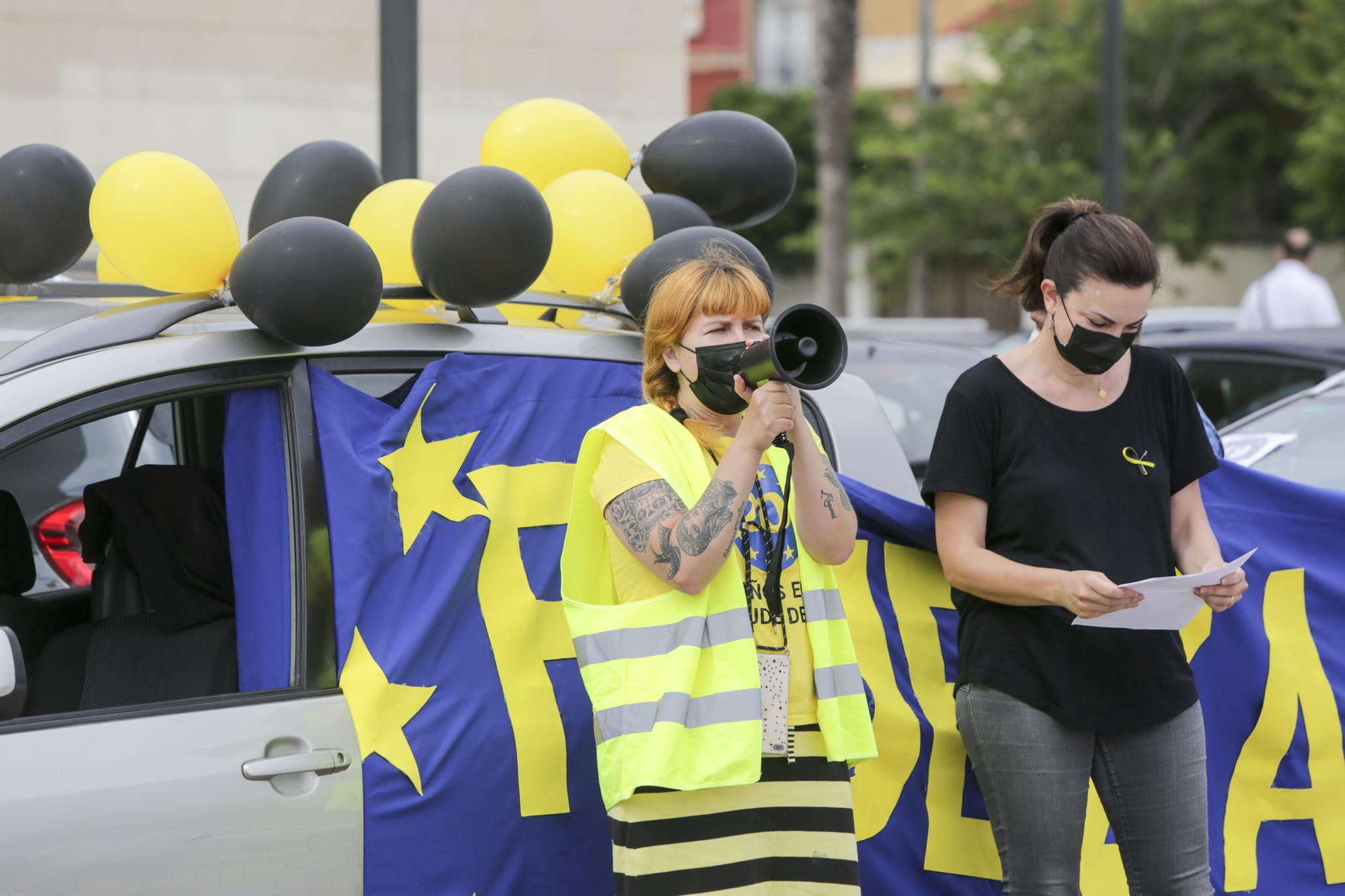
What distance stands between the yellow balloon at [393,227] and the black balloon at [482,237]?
1.54ft

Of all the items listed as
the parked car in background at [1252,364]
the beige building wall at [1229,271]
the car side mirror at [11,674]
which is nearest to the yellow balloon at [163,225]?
the car side mirror at [11,674]

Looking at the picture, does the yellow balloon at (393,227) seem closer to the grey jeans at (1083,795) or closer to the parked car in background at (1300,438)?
the grey jeans at (1083,795)

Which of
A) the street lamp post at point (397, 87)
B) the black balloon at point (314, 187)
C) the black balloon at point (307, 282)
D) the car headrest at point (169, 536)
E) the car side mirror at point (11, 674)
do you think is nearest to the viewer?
the car side mirror at point (11, 674)

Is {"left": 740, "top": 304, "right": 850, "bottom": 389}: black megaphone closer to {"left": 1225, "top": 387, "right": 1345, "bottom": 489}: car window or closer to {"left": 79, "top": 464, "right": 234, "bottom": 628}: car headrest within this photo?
{"left": 79, "top": 464, "right": 234, "bottom": 628}: car headrest

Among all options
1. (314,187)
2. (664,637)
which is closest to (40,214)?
(314,187)

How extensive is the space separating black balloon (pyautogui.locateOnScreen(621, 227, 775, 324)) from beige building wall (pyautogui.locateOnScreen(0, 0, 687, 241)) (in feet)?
37.0

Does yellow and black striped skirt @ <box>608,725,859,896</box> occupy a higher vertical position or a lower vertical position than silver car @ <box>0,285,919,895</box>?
lower

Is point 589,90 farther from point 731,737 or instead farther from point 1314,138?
point 731,737

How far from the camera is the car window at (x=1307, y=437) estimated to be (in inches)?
193

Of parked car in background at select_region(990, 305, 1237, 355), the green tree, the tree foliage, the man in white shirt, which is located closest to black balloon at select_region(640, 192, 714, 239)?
the man in white shirt

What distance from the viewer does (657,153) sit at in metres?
4.19

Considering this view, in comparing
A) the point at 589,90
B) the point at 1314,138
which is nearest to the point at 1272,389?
the point at 589,90

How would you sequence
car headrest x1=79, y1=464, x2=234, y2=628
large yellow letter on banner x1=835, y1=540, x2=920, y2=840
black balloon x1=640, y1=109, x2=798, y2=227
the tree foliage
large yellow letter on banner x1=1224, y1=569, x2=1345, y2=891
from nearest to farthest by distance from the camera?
large yellow letter on banner x1=835, y1=540, x2=920, y2=840 → car headrest x1=79, y1=464, x2=234, y2=628 → large yellow letter on banner x1=1224, y1=569, x2=1345, y2=891 → black balloon x1=640, y1=109, x2=798, y2=227 → the tree foliage

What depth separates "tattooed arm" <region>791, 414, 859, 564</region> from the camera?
2.72m
